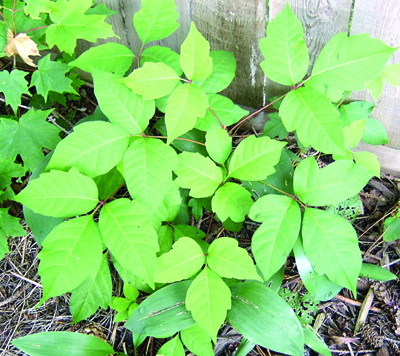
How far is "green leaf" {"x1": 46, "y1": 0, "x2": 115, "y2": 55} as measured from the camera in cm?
135

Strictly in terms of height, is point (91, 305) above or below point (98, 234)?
below

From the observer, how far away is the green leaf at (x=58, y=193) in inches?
43.8

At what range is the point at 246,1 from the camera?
4.41 ft

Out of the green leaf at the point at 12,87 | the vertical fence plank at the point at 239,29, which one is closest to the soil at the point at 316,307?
the green leaf at the point at 12,87

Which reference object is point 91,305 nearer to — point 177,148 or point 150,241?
point 150,241

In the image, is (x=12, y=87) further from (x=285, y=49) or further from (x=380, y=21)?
(x=380, y=21)

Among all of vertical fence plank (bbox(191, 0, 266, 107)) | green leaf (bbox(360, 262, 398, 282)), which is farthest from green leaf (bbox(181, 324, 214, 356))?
vertical fence plank (bbox(191, 0, 266, 107))

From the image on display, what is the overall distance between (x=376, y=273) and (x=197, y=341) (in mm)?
835

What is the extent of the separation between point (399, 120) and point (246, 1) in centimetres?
86

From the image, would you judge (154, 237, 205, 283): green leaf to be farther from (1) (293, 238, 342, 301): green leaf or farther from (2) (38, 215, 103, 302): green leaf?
(1) (293, 238, 342, 301): green leaf

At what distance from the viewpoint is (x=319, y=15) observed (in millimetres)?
1296

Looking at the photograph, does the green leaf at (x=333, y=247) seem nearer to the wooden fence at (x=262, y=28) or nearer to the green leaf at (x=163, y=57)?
the wooden fence at (x=262, y=28)

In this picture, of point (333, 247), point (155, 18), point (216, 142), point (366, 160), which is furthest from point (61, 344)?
point (366, 160)

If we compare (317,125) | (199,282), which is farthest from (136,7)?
(199,282)
